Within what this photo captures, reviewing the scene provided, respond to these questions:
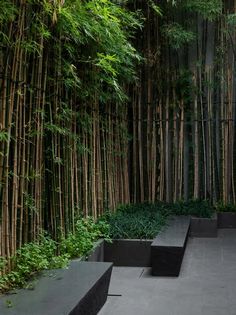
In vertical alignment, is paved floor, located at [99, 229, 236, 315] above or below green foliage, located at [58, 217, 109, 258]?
below

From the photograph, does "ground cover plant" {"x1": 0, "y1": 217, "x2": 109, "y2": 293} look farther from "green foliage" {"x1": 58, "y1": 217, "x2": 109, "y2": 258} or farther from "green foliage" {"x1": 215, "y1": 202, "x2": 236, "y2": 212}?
"green foliage" {"x1": 215, "y1": 202, "x2": 236, "y2": 212}

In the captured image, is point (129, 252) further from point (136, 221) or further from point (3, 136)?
point (3, 136)

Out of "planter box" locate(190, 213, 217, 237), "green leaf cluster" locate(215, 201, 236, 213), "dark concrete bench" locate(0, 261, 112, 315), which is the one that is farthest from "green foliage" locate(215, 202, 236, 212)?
"dark concrete bench" locate(0, 261, 112, 315)

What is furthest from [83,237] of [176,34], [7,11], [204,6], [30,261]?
[204,6]

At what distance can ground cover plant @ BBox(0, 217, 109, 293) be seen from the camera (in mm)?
2809

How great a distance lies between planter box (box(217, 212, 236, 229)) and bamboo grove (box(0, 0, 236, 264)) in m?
0.37

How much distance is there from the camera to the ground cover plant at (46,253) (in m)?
2.81

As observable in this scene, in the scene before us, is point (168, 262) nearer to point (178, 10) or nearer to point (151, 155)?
point (151, 155)

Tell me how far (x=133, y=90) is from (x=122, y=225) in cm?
201

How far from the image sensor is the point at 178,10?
6172 millimetres

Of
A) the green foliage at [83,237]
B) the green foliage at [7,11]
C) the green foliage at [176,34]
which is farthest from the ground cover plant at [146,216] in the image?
the green foliage at [7,11]

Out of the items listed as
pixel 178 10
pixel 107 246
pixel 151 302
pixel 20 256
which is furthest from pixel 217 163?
pixel 20 256

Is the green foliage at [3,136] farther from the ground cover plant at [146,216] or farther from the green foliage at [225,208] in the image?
the green foliage at [225,208]

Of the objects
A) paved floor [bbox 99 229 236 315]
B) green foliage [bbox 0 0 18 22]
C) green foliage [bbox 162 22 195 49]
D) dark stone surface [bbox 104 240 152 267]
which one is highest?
green foliage [bbox 162 22 195 49]
